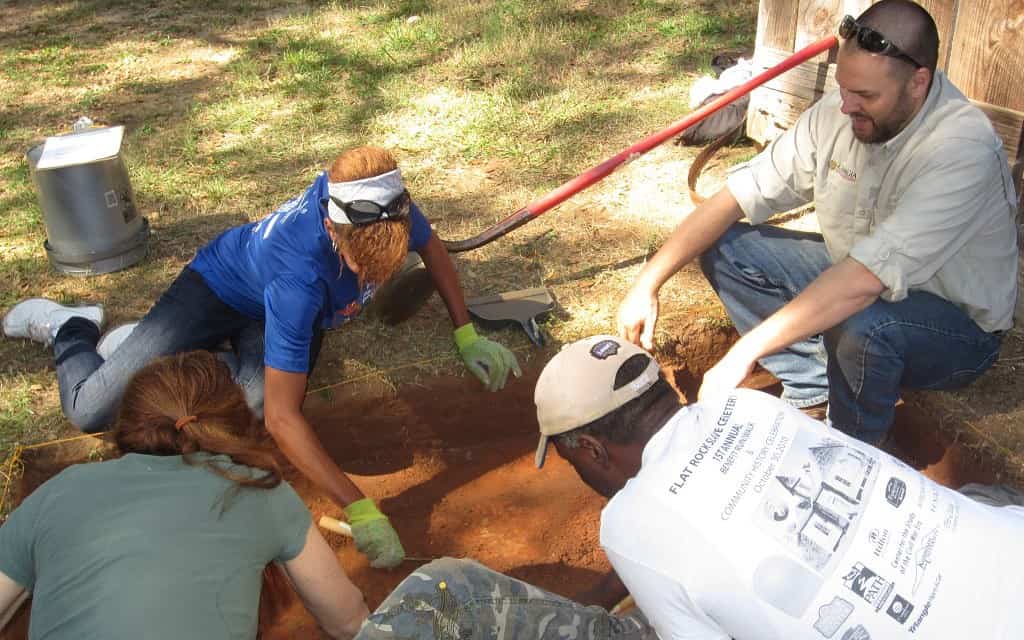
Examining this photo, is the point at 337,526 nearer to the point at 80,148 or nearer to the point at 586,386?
the point at 586,386

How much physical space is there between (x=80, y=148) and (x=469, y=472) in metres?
2.30

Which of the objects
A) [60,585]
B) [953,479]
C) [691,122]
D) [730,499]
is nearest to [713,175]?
[691,122]

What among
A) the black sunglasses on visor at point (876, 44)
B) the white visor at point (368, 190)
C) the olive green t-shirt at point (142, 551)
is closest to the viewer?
the olive green t-shirt at point (142, 551)

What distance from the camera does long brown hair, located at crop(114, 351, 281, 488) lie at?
2031mm

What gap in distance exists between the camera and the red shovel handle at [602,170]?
3865mm

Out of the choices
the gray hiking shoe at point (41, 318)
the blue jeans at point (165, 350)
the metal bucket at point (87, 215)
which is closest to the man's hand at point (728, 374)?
the blue jeans at point (165, 350)

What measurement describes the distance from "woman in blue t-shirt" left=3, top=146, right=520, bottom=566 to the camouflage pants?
2.70 feet

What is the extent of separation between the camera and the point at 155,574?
1.82 metres

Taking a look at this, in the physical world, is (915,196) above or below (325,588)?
above

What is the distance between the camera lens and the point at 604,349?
6.78 feet

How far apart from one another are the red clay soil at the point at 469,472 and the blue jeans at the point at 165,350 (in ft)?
0.61

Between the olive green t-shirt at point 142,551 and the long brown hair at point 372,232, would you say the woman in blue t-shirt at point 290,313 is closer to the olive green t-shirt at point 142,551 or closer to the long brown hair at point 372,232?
the long brown hair at point 372,232

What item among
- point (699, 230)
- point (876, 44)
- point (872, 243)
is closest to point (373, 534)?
point (699, 230)

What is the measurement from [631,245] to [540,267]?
438 millimetres
